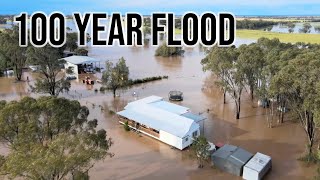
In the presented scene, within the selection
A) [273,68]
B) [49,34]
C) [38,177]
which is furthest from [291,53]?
[49,34]

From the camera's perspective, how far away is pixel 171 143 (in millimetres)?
21453

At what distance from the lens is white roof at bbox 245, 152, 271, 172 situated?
1744cm

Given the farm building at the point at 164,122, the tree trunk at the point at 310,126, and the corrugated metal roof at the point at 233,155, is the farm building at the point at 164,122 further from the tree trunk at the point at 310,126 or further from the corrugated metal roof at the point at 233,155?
the tree trunk at the point at 310,126

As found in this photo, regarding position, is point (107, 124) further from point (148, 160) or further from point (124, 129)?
point (148, 160)

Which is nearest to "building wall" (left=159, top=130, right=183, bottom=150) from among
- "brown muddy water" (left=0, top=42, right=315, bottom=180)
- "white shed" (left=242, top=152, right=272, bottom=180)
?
"brown muddy water" (left=0, top=42, right=315, bottom=180)

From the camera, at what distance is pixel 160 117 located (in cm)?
2341

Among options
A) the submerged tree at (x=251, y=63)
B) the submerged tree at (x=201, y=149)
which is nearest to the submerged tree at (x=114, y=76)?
the submerged tree at (x=251, y=63)

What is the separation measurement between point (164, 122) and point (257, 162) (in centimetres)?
723

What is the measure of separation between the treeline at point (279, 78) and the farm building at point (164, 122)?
5.23m

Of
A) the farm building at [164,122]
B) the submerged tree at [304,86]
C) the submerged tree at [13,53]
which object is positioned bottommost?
the farm building at [164,122]

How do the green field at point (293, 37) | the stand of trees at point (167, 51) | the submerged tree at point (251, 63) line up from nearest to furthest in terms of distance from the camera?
1. the submerged tree at point (251, 63)
2. the stand of trees at point (167, 51)
3. the green field at point (293, 37)

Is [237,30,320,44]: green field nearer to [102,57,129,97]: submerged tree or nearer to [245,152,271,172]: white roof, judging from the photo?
[102,57,129,97]: submerged tree

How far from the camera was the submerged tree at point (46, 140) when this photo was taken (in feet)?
37.3

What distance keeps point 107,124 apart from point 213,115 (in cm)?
932
